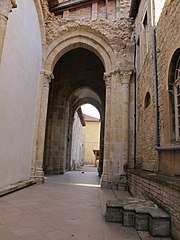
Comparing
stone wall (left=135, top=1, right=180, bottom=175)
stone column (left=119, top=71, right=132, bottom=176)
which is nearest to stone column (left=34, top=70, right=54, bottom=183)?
stone column (left=119, top=71, right=132, bottom=176)

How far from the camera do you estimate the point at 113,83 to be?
311 inches

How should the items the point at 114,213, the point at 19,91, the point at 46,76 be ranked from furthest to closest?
the point at 46,76, the point at 19,91, the point at 114,213

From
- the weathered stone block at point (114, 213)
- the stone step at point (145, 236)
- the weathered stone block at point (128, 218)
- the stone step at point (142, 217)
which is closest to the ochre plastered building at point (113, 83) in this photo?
the stone step at point (142, 217)

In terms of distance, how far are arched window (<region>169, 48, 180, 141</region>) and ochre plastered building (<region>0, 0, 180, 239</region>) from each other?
0.06 ft

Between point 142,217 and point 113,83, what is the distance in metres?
5.79

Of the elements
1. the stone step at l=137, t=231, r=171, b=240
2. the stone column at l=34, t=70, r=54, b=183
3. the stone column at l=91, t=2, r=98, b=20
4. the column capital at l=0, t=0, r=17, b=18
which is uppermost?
the stone column at l=91, t=2, r=98, b=20

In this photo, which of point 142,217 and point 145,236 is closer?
point 145,236

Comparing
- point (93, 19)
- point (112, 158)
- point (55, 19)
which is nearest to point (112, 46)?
point (93, 19)

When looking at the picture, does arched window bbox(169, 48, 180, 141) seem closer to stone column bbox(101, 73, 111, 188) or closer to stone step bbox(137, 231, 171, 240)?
stone step bbox(137, 231, 171, 240)

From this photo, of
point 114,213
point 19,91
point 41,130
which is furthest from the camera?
point 41,130

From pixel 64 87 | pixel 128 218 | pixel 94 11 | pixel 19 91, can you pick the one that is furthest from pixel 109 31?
pixel 128 218

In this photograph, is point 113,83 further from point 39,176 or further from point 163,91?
point 39,176

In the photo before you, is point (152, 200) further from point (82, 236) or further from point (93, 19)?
point (93, 19)

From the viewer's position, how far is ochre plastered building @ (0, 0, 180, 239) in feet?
13.5
